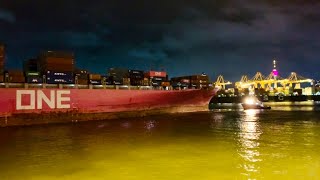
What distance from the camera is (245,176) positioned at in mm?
10297

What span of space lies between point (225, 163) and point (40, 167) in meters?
7.06

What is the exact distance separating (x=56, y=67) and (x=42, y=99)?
8004 millimetres

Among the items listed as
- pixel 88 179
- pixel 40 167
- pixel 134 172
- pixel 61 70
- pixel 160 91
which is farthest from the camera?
pixel 160 91

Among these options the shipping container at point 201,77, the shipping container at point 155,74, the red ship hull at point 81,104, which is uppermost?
the shipping container at point 201,77

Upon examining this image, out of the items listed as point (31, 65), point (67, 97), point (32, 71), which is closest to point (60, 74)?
point (32, 71)

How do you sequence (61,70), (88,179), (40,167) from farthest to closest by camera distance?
(61,70) → (40,167) → (88,179)

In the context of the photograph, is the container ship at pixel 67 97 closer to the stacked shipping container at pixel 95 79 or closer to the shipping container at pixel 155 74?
the stacked shipping container at pixel 95 79

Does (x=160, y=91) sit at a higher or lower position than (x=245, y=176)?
higher

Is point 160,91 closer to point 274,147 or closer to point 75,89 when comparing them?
point 75,89

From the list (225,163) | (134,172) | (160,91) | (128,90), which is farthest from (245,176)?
(160,91)

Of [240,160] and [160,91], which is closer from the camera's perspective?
[240,160]

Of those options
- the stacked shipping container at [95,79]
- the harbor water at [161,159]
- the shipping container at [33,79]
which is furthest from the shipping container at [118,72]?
the harbor water at [161,159]

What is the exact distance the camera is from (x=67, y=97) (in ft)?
112

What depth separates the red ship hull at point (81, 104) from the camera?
30.5m
